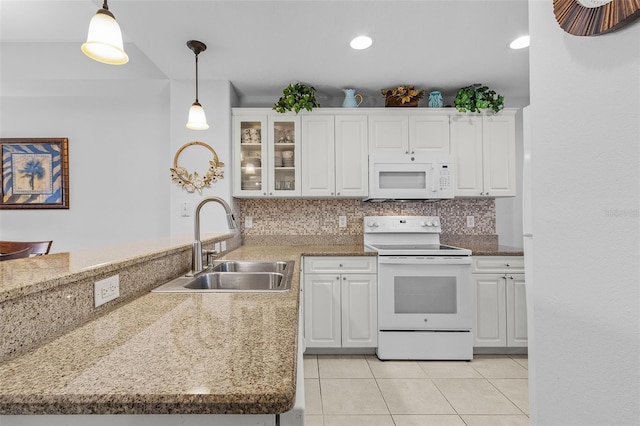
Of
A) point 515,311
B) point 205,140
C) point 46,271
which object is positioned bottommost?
point 515,311

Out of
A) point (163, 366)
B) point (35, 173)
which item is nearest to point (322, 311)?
point (163, 366)

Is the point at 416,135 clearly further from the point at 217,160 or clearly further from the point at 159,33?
the point at 159,33

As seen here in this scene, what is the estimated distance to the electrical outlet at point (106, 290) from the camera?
935 mm

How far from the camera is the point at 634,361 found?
0.71 meters

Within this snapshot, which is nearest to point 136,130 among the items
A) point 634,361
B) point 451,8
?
point 451,8

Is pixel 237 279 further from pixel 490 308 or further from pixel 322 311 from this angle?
pixel 490 308

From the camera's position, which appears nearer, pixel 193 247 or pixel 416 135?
pixel 193 247

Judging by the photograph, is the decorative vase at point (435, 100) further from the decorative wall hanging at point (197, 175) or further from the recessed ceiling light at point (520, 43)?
the decorative wall hanging at point (197, 175)

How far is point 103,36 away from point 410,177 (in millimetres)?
2405

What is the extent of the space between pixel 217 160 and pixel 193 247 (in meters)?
1.44

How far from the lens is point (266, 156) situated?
2979mm

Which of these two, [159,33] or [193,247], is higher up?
[159,33]

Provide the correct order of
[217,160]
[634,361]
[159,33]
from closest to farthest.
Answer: [634,361]
[159,33]
[217,160]

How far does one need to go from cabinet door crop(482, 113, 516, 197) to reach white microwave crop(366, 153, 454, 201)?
399 millimetres
